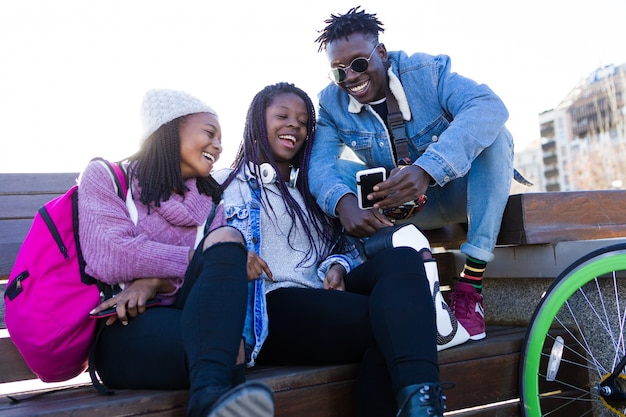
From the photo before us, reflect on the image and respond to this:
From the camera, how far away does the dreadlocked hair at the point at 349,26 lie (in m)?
2.74

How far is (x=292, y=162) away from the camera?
2748 mm

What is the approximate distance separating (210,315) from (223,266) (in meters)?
0.16

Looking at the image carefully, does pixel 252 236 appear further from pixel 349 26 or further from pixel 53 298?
pixel 349 26

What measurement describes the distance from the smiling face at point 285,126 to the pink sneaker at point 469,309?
88 cm

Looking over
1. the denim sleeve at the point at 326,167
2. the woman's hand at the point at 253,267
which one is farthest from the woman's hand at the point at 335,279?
the woman's hand at the point at 253,267

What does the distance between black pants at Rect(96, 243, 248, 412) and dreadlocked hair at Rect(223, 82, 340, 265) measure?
667mm

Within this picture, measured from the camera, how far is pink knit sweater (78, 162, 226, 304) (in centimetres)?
189

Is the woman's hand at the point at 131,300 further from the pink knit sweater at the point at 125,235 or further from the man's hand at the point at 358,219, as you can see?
the man's hand at the point at 358,219

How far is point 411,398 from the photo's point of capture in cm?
167

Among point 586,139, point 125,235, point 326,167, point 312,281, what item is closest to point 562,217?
point 326,167

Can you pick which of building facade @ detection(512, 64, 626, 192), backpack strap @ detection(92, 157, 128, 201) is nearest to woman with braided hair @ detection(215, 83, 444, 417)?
backpack strap @ detection(92, 157, 128, 201)

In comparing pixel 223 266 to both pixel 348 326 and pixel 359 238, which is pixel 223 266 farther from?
pixel 359 238

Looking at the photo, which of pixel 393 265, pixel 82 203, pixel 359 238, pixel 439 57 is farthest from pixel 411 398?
pixel 439 57

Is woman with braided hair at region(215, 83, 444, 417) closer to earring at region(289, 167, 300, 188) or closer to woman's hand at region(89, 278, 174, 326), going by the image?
earring at region(289, 167, 300, 188)
